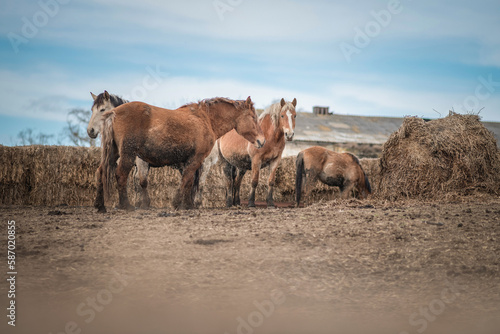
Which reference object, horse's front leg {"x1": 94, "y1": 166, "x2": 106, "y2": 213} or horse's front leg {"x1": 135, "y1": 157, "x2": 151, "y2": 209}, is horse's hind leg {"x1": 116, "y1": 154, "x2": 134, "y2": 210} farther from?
horse's front leg {"x1": 135, "y1": 157, "x2": 151, "y2": 209}

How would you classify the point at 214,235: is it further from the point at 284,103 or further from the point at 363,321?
the point at 284,103

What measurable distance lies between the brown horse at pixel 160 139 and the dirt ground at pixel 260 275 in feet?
4.01

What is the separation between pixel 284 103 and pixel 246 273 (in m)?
7.07

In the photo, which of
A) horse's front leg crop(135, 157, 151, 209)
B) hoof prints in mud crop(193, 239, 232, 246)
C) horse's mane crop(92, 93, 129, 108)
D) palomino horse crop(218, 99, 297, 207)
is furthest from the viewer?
palomino horse crop(218, 99, 297, 207)

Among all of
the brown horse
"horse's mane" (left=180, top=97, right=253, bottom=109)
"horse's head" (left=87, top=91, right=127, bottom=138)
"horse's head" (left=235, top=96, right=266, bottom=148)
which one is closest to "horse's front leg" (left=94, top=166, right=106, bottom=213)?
the brown horse

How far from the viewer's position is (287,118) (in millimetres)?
10883

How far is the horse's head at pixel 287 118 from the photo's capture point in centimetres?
1075

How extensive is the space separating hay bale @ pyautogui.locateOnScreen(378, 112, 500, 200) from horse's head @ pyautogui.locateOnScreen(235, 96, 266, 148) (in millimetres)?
3407

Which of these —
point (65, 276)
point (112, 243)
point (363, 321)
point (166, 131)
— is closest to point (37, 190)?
point (166, 131)

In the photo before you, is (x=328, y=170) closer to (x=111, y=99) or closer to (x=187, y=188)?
(x=187, y=188)

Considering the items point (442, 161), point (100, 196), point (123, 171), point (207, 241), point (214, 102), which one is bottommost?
point (207, 241)

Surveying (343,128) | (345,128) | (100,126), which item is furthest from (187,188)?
(345,128)

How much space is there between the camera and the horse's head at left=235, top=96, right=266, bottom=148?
9797 millimetres

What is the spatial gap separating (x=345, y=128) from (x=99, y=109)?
27.6 metres
